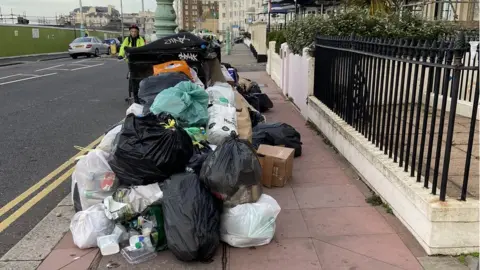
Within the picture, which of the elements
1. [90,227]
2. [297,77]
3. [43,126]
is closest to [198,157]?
[90,227]

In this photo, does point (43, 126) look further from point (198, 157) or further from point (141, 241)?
point (141, 241)

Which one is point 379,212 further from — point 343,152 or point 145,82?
point 145,82

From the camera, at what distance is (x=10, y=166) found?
19.3ft

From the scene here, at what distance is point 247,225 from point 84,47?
3143 centimetres

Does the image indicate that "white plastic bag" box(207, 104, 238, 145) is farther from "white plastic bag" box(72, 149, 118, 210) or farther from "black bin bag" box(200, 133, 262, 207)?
"white plastic bag" box(72, 149, 118, 210)

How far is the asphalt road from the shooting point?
193 inches

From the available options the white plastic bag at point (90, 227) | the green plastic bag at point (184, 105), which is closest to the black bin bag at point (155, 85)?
the green plastic bag at point (184, 105)

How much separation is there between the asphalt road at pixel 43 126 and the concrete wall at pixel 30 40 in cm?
1674

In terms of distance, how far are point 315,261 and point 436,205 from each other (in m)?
0.98

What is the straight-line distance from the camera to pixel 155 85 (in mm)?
5910

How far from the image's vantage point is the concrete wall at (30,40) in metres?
29.9

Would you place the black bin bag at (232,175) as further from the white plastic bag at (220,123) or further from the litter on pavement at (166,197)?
the white plastic bag at (220,123)

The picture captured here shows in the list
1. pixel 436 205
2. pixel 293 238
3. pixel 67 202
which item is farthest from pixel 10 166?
pixel 436 205

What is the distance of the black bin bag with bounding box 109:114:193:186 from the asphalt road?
119 centimetres
